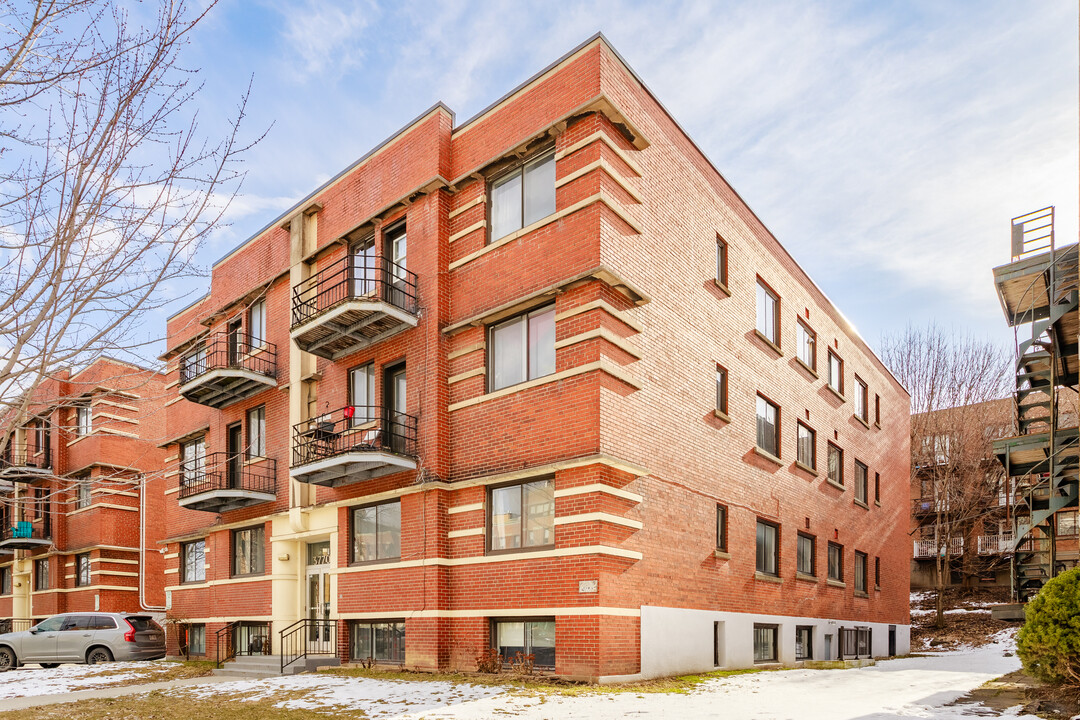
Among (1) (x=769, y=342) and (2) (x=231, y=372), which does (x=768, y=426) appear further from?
(2) (x=231, y=372)

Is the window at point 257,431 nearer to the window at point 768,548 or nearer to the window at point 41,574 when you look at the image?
the window at point 768,548

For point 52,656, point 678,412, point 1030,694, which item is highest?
point 678,412

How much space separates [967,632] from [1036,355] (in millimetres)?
17259

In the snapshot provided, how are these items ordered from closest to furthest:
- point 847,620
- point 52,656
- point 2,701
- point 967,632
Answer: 1. point 2,701
2. point 52,656
3. point 847,620
4. point 967,632

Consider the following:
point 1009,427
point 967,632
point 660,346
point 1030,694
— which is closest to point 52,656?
point 660,346

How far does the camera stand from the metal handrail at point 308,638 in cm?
1991

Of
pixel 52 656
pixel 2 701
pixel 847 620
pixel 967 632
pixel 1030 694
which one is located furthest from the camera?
pixel 967 632

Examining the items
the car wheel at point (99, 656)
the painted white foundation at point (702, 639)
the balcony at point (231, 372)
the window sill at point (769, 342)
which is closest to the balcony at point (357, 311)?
the balcony at point (231, 372)

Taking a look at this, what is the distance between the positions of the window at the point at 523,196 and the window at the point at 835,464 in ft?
48.3

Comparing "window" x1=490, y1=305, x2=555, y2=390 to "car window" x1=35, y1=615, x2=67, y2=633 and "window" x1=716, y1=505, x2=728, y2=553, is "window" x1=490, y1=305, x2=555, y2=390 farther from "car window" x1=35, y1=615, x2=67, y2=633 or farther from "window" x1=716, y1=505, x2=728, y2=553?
"car window" x1=35, y1=615, x2=67, y2=633

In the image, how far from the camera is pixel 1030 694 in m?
12.4

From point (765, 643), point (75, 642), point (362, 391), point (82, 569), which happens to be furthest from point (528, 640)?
point (82, 569)

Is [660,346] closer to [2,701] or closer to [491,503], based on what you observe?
[491,503]

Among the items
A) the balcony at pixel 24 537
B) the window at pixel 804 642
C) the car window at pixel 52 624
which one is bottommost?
the window at pixel 804 642
